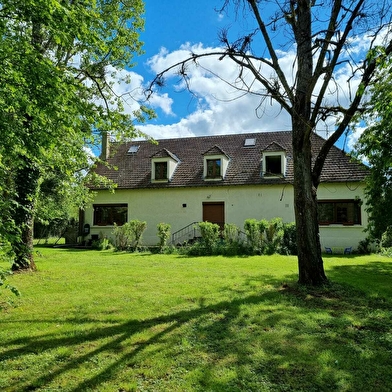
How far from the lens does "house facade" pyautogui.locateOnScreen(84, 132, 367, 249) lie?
693 inches

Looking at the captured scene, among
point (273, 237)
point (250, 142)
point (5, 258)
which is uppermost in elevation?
point (250, 142)

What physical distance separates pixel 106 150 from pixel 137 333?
2045 cm

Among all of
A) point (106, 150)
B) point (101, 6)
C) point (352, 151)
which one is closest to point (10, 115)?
point (101, 6)

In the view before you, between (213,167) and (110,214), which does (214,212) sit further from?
(110,214)

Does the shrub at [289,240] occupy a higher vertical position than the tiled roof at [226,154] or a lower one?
lower

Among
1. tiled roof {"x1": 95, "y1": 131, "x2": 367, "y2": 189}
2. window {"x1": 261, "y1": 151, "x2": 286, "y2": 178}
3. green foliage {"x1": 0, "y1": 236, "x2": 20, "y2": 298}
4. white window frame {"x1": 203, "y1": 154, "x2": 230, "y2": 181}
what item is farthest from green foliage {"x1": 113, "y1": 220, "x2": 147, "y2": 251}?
green foliage {"x1": 0, "y1": 236, "x2": 20, "y2": 298}

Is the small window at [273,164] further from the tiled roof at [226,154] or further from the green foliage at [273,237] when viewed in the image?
the green foliage at [273,237]

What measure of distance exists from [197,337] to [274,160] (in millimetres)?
16276

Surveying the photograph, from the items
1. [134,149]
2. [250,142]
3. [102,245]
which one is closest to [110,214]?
[102,245]

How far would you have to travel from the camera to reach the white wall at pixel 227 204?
689 inches

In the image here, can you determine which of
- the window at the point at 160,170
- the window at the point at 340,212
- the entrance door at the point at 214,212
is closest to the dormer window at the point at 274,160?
the window at the point at 340,212

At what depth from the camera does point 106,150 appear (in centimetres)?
2320

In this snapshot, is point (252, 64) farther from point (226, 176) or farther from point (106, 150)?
point (106, 150)

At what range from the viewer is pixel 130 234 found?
16.6 meters
